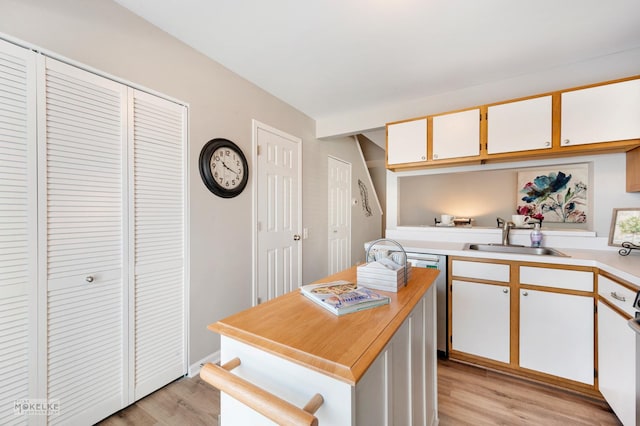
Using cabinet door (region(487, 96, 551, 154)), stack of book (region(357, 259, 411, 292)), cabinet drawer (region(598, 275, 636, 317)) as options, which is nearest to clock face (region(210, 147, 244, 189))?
stack of book (region(357, 259, 411, 292))

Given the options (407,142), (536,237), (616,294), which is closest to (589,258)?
(616,294)

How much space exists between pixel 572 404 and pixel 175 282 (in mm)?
2777

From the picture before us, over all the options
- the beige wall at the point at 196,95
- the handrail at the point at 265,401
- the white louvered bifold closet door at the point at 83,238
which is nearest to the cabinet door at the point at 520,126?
the beige wall at the point at 196,95

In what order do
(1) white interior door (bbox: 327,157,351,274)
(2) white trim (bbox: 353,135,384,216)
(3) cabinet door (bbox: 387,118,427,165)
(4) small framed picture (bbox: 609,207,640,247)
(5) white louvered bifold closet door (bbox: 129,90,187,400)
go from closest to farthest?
(5) white louvered bifold closet door (bbox: 129,90,187,400)
(4) small framed picture (bbox: 609,207,640,247)
(3) cabinet door (bbox: 387,118,427,165)
(1) white interior door (bbox: 327,157,351,274)
(2) white trim (bbox: 353,135,384,216)

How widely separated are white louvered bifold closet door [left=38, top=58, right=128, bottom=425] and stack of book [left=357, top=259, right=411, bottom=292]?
1.48m

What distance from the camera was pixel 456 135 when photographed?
7.72 feet

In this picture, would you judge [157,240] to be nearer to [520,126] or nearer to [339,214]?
[339,214]

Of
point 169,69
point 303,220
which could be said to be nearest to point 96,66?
point 169,69

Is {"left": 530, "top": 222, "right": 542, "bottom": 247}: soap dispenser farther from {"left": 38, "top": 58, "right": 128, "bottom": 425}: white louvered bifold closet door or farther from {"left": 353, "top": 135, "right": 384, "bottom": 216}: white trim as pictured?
{"left": 38, "top": 58, "right": 128, "bottom": 425}: white louvered bifold closet door

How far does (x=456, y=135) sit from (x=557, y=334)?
1698mm

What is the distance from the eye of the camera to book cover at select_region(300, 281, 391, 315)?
85 centimetres

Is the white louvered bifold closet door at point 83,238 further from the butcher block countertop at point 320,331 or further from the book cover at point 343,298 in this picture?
the book cover at point 343,298

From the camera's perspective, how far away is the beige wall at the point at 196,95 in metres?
1.35

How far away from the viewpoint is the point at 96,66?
148 centimetres
